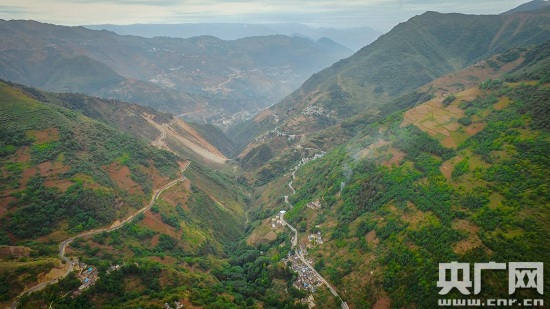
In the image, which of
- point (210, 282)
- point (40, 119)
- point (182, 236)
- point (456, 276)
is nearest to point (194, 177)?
point (182, 236)

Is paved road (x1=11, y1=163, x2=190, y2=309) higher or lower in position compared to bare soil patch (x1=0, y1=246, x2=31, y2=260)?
lower

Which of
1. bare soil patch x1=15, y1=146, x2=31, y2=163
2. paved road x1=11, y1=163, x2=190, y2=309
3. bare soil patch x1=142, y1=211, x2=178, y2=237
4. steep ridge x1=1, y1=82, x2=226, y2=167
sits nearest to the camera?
paved road x1=11, y1=163, x2=190, y2=309

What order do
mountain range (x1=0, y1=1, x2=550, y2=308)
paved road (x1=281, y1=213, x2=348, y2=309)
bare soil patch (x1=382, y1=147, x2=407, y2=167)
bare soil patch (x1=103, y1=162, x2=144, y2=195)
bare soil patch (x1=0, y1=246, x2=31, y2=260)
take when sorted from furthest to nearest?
bare soil patch (x1=103, y1=162, x2=144, y2=195)
bare soil patch (x1=382, y1=147, x2=407, y2=167)
paved road (x1=281, y1=213, x2=348, y2=309)
bare soil patch (x1=0, y1=246, x2=31, y2=260)
mountain range (x1=0, y1=1, x2=550, y2=308)

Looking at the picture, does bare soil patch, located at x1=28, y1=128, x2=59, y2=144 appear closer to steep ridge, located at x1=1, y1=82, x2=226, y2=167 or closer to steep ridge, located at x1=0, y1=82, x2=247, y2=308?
steep ridge, located at x1=0, y1=82, x2=247, y2=308

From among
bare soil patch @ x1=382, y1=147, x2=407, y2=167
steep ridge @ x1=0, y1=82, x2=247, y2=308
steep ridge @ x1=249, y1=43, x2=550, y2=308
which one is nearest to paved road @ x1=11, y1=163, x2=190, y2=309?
steep ridge @ x1=0, y1=82, x2=247, y2=308

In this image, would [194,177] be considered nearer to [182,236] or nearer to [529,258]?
[182,236]

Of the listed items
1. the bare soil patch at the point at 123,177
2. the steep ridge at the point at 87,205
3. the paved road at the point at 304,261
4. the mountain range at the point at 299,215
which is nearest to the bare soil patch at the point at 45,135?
the steep ridge at the point at 87,205

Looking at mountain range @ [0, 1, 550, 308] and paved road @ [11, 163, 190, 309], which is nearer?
paved road @ [11, 163, 190, 309]

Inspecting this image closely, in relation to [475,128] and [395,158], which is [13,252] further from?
[475,128]

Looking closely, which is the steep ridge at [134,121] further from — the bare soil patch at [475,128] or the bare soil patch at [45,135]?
the bare soil patch at [475,128]
